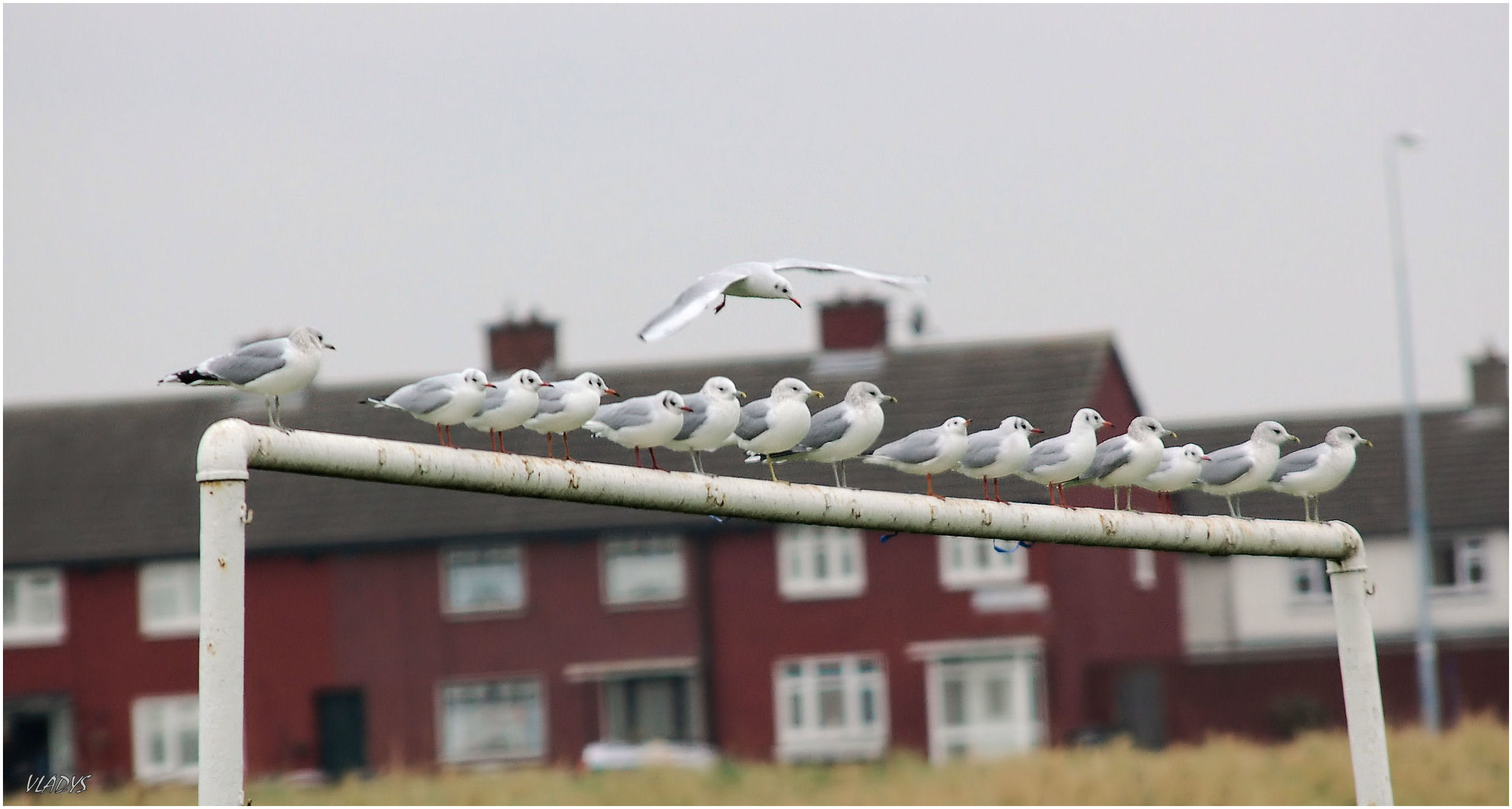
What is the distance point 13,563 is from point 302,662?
6494 mm

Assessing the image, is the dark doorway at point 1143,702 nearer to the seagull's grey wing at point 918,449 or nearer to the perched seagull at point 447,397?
the seagull's grey wing at point 918,449

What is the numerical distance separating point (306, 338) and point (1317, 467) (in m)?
6.13

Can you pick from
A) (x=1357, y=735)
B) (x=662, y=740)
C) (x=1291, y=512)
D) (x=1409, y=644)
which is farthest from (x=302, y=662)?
(x=1357, y=735)

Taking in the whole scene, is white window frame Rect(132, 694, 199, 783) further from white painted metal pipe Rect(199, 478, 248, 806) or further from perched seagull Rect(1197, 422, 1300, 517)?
white painted metal pipe Rect(199, 478, 248, 806)

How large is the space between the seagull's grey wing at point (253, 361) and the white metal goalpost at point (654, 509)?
1.12m

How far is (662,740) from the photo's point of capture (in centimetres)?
4066

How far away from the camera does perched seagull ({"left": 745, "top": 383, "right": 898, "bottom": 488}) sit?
38.9ft

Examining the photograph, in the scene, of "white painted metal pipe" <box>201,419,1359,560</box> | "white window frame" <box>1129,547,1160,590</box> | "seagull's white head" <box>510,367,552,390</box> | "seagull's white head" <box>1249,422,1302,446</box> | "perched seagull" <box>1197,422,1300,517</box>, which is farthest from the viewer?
"white window frame" <box>1129,547,1160,590</box>

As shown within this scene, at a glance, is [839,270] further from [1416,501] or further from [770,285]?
[1416,501]

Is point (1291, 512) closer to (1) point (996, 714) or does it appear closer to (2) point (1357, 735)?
(1) point (996, 714)

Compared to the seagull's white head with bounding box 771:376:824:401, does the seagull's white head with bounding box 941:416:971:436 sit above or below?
below

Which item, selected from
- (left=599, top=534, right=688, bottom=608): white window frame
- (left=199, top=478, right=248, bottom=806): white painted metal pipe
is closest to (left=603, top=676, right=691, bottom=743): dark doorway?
(left=599, top=534, right=688, bottom=608): white window frame

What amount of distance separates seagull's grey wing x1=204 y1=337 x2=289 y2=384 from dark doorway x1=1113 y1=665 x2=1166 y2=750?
3339cm

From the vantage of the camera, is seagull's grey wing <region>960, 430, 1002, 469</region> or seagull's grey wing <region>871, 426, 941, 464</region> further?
seagull's grey wing <region>960, 430, 1002, 469</region>
